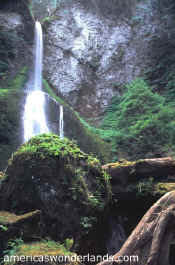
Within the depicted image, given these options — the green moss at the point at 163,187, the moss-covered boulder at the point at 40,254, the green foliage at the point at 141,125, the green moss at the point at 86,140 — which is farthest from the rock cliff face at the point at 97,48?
the moss-covered boulder at the point at 40,254

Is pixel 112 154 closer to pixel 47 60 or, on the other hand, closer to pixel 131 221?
pixel 131 221

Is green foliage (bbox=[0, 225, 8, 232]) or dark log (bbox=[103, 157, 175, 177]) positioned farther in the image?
dark log (bbox=[103, 157, 175, 177])

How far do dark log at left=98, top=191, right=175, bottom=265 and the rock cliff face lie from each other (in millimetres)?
13952

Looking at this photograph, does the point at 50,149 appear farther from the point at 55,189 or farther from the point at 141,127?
the point at 141,127

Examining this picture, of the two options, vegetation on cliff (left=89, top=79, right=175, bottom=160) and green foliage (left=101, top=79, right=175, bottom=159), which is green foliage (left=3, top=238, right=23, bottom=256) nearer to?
vegetation on cliff (left=89, top=79, right=175, bottom=160)

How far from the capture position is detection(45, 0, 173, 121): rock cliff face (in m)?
17.2

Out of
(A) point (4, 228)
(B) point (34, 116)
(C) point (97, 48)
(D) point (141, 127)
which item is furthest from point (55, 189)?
(C) point (97, 48)

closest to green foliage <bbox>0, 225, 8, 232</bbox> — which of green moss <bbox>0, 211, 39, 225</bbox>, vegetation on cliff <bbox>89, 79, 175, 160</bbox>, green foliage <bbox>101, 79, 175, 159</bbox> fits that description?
green moss <bbox>0, 211, 39, 225</bbox>

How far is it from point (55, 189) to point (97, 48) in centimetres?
1621

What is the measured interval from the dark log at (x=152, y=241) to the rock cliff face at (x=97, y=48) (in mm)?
13952

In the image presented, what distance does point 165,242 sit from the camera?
3016mm

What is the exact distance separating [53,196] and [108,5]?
63.0 ft

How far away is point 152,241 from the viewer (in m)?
2.96

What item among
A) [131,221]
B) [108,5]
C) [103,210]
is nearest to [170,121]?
[131,221]
